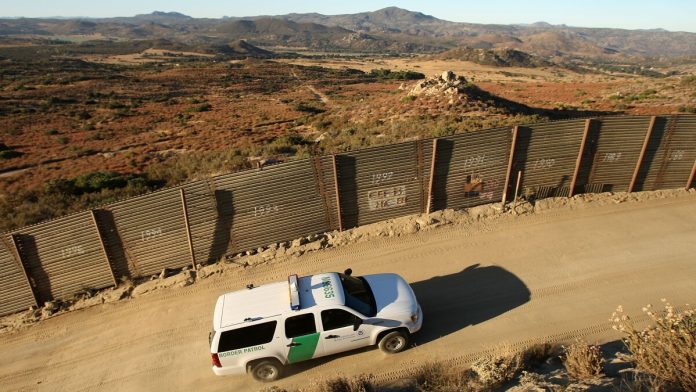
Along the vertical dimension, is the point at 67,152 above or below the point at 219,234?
below

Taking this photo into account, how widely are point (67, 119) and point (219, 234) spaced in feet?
135

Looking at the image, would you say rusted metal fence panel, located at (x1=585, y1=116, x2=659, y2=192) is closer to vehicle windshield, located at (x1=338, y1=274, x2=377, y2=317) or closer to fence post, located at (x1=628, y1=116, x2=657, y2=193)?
fence post, located at (x1=628, y1=116, x2=657, y2=193)

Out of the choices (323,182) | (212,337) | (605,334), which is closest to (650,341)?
(605,334)

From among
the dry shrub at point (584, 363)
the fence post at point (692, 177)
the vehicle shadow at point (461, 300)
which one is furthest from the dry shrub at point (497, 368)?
the fence post at point (692, 177)

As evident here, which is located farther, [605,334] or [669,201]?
[669,201]

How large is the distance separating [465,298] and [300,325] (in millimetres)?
4312

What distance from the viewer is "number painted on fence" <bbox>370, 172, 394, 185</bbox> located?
39.1 ft

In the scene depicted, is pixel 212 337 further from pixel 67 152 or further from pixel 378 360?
pixel 67 152

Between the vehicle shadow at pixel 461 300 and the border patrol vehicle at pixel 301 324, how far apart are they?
602mm

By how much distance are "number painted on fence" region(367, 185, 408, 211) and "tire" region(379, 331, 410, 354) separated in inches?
203

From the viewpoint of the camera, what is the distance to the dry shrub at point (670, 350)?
5.16 meters

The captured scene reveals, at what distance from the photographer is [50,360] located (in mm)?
9016

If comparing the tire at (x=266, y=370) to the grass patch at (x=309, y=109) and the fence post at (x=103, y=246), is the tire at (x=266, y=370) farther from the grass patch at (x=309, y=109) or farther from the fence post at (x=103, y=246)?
the grass patch at (x=309, y=109)

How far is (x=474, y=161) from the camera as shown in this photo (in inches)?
487
